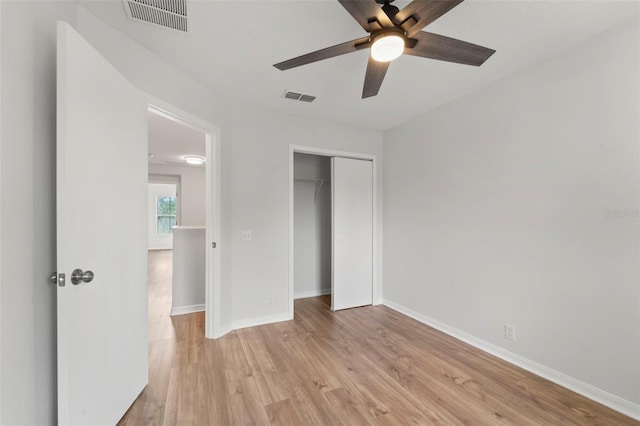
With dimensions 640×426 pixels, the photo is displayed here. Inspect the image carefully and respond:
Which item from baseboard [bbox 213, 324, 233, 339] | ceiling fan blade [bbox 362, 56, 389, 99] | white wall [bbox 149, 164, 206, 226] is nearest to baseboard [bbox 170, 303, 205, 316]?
baseboard [bbox 213, 324, 233, 339]

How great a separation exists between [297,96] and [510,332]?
9.97ft

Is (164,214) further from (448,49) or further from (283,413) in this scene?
(448,49)

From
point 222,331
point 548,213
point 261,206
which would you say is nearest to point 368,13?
point 548,213

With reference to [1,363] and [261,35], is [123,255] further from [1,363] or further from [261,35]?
[261,35]

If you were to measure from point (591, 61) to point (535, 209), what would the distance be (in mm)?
1109

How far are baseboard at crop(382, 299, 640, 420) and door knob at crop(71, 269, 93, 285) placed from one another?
10.3ft

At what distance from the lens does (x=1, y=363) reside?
3.29 ft

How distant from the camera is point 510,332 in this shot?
2.28 meters

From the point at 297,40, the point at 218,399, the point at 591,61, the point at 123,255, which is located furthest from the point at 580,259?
the point at 123,255

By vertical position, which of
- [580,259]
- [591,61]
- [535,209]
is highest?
[591,61]

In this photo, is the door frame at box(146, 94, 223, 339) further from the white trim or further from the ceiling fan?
the ceiling fan

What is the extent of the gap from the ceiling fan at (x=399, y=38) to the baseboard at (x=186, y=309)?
3185 millimetres

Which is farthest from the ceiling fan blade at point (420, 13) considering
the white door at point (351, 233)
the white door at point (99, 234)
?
the white door at point (351, 233)

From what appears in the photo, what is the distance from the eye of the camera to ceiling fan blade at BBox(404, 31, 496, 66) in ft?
4.58
